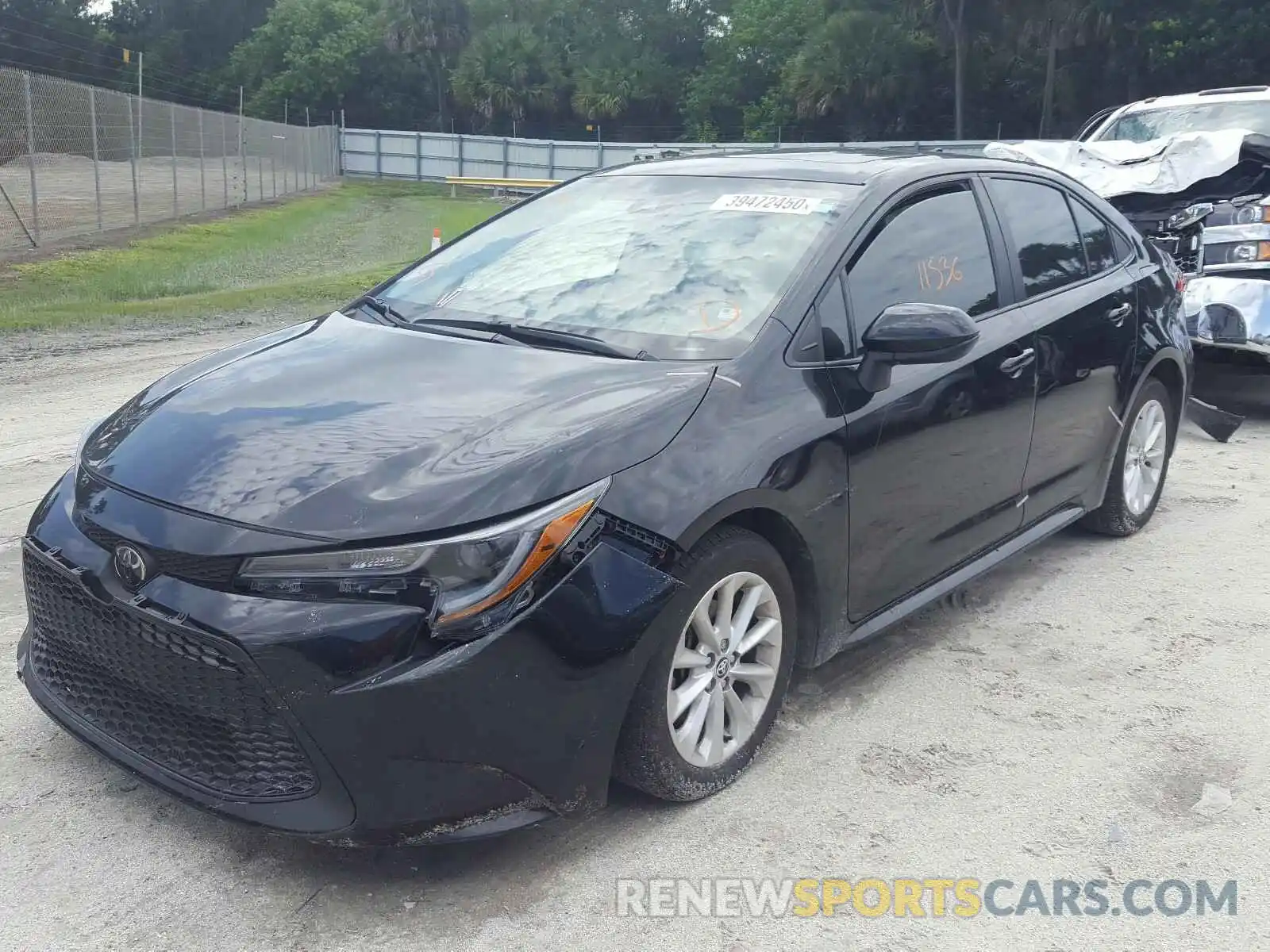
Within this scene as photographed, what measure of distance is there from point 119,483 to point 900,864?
83.4 inches

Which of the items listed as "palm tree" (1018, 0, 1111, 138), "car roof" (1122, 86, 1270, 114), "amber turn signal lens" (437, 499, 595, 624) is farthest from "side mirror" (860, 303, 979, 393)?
"palm tree" (1018, 0, 1111, 138)

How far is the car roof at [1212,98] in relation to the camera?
997cm

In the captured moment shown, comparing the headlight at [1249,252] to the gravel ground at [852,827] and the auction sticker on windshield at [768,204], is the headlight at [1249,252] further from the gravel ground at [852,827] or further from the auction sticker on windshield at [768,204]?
the auction sticker on windshield at [768,204]

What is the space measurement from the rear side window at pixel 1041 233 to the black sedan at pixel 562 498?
0.03 m

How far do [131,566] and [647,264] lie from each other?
72.5 inches

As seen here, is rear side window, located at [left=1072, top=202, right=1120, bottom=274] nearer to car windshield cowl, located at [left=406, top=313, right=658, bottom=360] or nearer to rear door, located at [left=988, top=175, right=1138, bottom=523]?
rear door, located at [left=988, top=175, right=1138, bottom=523]

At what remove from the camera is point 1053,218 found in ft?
16.1

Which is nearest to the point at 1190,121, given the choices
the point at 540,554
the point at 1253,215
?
the point at 1253,215

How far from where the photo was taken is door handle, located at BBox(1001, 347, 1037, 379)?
4230mm

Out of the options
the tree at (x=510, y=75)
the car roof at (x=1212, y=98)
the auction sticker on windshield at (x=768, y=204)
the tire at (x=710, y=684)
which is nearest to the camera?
the tire at (x=710, y=684)

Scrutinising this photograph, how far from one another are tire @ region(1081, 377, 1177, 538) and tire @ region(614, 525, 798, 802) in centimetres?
248

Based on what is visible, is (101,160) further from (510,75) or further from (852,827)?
(510,75)

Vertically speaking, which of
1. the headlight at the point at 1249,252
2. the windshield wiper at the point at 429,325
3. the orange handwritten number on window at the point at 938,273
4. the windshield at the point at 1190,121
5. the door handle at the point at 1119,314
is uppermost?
the windshield at the point at 1190,121

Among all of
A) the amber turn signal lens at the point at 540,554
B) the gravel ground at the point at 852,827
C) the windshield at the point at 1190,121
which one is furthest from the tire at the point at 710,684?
the windshield at the point at 1190,121
